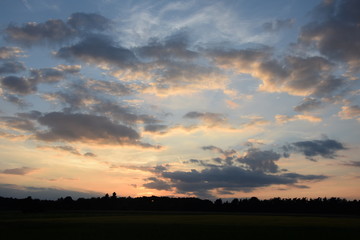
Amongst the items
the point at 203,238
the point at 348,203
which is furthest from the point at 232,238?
the point at 348,203

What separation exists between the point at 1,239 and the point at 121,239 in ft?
49.8

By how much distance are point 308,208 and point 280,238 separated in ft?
549

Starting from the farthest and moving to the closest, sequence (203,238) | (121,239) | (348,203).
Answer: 1. (348,203)
2. (203,238)
3. (121,239)

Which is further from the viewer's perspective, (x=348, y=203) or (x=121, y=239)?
(x=348, y=203)

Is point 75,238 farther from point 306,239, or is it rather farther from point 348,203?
point 348,203

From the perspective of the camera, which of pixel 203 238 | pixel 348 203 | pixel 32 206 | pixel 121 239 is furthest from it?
pixel 348 203

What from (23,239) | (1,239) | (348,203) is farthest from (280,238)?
(348,203)

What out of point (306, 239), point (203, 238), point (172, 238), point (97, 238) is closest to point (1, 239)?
point (97, 238)

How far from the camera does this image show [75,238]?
43.9m

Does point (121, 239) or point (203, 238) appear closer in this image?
point (121, 239)

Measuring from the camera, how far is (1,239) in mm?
42531

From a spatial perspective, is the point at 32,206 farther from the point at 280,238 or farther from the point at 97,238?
the point at 280,238

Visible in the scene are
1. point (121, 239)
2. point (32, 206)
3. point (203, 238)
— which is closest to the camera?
point (121, 239)

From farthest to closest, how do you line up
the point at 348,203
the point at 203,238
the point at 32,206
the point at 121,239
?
1. the point at 348,203
2. the point at 32,206
3. the point at 203,238
4. the point at 121,239
